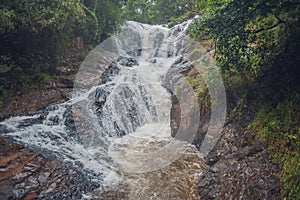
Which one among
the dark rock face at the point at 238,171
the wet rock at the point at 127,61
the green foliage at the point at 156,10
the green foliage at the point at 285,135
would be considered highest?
the green foliage at the point at 156,10

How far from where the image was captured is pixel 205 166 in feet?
16.7

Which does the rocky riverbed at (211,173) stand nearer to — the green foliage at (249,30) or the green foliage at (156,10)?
the green foliage at (249,30)

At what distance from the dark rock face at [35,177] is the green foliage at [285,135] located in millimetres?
3483

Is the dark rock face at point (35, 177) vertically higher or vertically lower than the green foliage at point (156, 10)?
lower

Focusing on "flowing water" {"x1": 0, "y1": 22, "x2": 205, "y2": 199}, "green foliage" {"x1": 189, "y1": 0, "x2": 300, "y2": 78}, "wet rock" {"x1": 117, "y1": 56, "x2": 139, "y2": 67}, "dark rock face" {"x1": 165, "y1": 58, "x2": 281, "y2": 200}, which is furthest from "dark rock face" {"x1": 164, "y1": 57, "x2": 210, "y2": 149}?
"wet rock" {"x1": 117, "y1": 56, "x2": 139, "y2": 67}

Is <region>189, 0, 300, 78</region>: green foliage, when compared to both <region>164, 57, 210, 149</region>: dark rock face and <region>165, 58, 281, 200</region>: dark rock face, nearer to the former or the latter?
<region>165, 58, 281, 200</region>: dark rock face

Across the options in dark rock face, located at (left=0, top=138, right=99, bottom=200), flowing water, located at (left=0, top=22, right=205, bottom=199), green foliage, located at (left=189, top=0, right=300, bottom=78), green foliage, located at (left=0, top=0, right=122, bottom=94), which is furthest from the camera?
green foliage, located at (left=0, top=0, right=122, bottom=94)

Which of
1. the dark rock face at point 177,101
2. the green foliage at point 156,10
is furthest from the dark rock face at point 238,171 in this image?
the green foliage at point 156,10

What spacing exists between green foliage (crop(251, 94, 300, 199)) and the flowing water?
5.34ft

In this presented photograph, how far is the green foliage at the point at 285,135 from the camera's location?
313cm

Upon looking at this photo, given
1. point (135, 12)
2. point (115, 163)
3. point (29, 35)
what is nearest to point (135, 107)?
point (115, 163)

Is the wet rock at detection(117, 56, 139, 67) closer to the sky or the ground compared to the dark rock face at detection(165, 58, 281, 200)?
closer to the sky

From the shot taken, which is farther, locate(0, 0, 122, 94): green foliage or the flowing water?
locate(0, 0, 122, 94): green foliage

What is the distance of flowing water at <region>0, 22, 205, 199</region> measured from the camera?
4750mm
